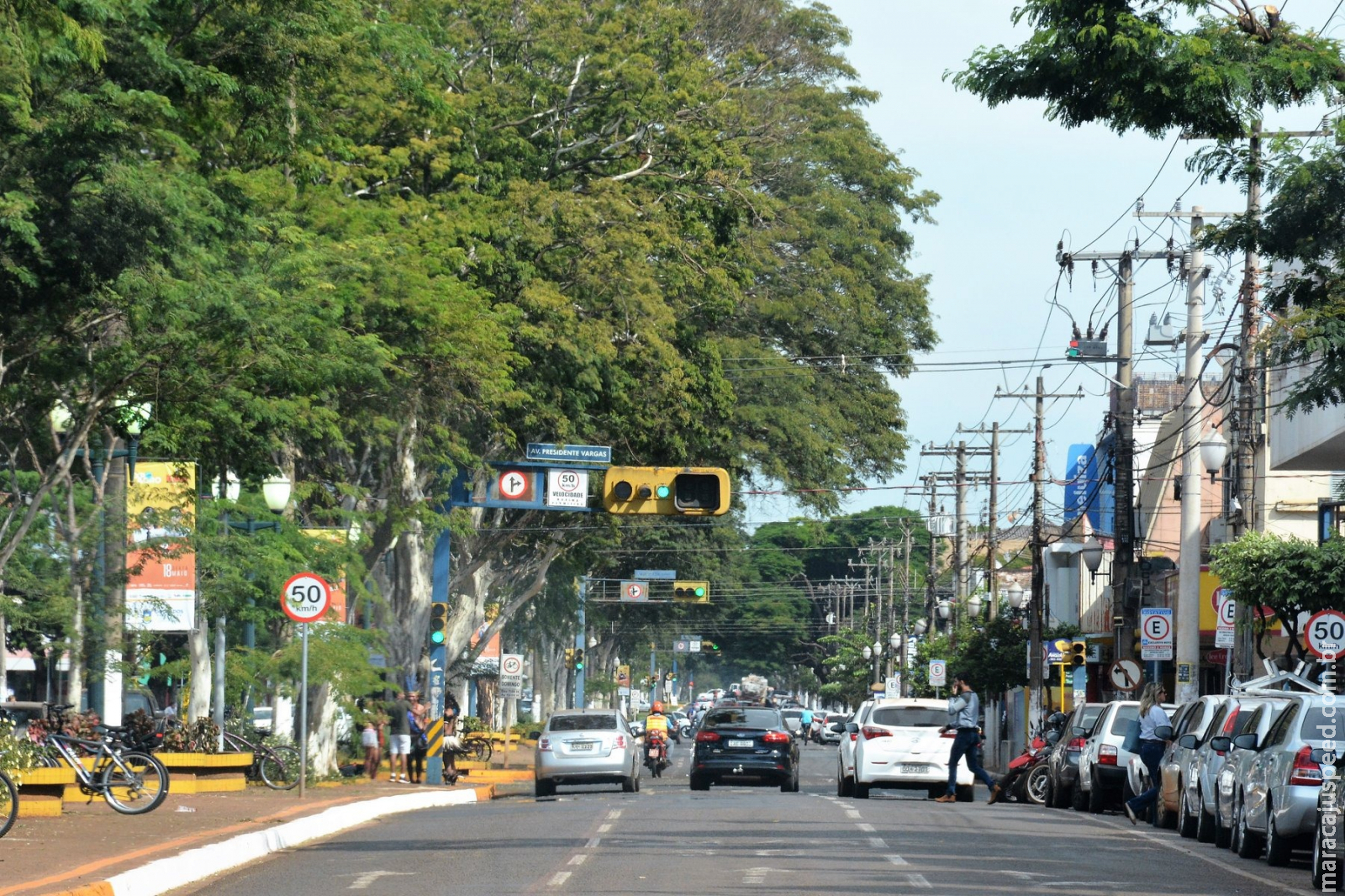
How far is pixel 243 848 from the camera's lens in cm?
1792

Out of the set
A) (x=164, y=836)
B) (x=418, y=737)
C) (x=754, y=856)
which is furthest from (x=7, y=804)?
(x=418, y=737)

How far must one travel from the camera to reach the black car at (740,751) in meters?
35.0

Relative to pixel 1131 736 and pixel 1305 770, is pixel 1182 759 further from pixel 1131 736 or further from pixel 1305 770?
pixel 1305 770

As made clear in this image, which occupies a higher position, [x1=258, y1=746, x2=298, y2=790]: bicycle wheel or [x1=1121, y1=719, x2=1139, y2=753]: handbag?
[x1=1121, y1=719, x2=1139, y2=753]: handbag

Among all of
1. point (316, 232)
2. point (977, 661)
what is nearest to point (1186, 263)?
point (316, 232)

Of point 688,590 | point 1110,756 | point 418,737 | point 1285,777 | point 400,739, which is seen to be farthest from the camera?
point 688,590

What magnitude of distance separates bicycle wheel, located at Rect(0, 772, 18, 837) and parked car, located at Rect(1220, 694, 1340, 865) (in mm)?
10503

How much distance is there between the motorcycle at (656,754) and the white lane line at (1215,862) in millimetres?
25729

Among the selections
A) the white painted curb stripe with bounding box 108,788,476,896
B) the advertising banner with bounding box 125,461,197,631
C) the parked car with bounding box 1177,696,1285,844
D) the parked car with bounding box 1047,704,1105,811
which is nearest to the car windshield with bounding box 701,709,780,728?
the parked car with bounding box 1047,704,1105,811

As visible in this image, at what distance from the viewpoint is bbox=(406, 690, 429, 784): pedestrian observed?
35656mm

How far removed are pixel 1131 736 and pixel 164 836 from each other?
45.2 ft

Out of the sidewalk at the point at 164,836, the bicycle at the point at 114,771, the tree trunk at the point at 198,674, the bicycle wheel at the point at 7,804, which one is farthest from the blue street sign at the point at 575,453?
the bicycle wheel at the point at 7,804

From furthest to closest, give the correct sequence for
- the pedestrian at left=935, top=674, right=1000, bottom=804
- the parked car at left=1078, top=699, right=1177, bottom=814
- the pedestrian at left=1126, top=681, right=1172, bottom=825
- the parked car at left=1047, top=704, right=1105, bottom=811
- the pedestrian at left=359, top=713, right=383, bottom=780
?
1. the pedestrian at left=359, top=713, right=383, bottom=780
2. the parked car at left=1047, top=704, right=1105, bottom=811
3. the pedestrian at left=935, top=674, right=1000, bottom=804
4. the parked car at left=1078, top=699, right=1177, bottom=814
5. the pedestrian at left=1126, top=681, right=1172, bottom=825

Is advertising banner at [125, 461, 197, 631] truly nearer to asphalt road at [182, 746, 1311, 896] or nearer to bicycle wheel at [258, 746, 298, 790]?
bicycle wheel at [258, 746, 298, 790]
